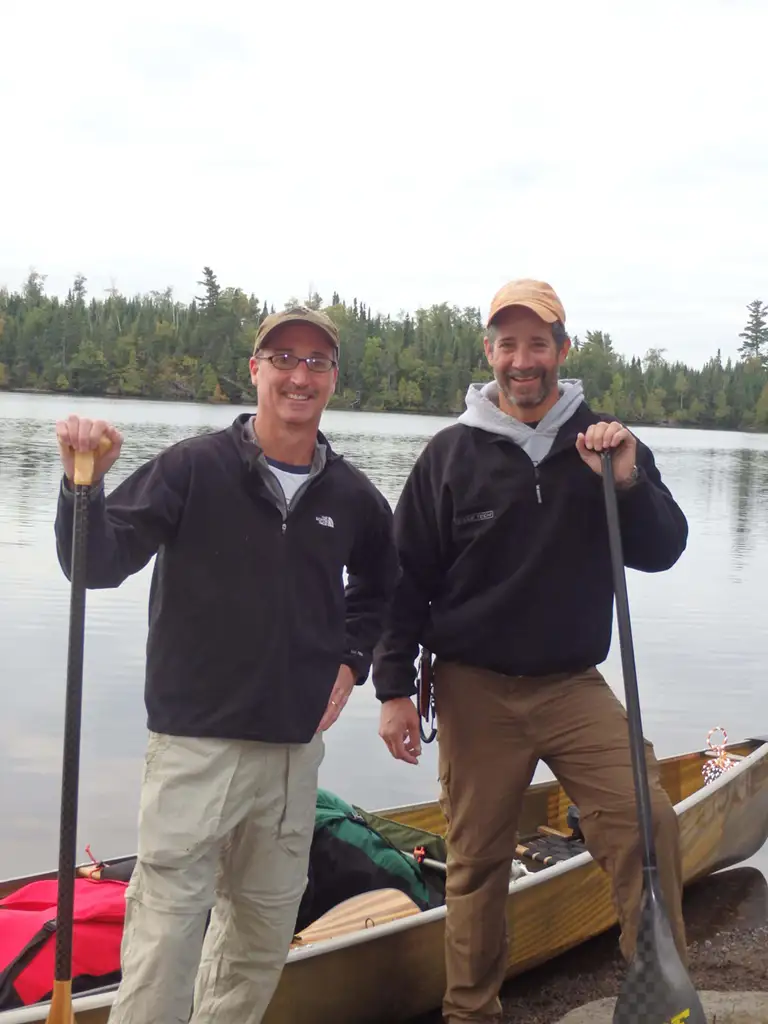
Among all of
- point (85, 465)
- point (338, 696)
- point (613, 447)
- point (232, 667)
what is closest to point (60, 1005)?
point (232, 667)

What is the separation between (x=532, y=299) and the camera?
12.7 ft

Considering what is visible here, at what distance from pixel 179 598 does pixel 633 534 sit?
163 cm

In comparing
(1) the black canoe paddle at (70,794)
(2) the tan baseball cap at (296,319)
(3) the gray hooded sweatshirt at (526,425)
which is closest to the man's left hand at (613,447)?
(3) the gray hooded sweatshirt at (526,425)

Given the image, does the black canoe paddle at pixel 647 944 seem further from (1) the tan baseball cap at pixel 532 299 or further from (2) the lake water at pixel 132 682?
(1) the tan baseball cap at pixel 532 299

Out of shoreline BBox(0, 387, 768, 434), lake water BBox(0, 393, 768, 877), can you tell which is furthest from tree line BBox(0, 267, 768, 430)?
lake water BBox(0, 393, 768, 877)

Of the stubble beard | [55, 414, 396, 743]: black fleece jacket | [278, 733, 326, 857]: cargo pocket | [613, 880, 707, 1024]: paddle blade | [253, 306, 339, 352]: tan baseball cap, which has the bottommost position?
[613, 880, 707, 1024]: paddle blade

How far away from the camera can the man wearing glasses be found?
3090 millimetres

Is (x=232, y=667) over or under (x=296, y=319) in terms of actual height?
under

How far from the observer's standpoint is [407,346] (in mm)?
123750

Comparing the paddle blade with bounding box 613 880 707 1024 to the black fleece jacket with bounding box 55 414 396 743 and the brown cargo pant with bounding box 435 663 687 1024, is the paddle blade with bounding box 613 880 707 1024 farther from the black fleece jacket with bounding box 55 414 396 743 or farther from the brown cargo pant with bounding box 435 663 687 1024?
the black fleece jacket with bounding box 55 414 396 743

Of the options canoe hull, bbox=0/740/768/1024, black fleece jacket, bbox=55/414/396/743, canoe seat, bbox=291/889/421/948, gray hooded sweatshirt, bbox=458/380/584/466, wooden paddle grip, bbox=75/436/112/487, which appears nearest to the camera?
wooden paddle grip, bbox=75/436/112/487

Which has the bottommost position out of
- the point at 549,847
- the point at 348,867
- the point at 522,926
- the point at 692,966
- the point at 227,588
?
the point at 692,966

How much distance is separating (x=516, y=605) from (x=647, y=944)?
3.83 feet

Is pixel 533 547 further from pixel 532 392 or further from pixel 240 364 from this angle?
pixel 240 364
